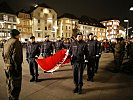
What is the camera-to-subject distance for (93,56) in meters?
7.54

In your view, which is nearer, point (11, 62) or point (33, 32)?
point (11, 62)

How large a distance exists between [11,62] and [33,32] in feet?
179

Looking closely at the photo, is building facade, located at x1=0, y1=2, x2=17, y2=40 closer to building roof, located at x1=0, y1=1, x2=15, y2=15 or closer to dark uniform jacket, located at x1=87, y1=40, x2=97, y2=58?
building roof, located at x1=0, y1=1, x2=15, y2=15

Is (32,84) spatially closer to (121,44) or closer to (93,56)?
(93,56)

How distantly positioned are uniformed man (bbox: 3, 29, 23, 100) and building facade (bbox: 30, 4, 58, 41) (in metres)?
54.0

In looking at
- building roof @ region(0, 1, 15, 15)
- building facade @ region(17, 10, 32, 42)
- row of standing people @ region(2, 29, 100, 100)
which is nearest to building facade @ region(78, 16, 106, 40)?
building facade @ region(17, 10, 32, 42)

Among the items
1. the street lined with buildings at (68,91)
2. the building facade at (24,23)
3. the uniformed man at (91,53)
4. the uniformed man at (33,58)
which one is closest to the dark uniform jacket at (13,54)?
the street lined with buildings at (68,91)

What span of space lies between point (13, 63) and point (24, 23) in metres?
53.8

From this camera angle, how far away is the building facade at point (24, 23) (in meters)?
54.0

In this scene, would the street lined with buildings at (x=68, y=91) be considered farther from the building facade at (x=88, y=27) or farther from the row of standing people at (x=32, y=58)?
the building facade at (x=88, y=27)

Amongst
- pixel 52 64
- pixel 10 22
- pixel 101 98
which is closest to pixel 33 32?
pixel 10 22

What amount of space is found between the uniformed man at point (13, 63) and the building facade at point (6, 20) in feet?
159

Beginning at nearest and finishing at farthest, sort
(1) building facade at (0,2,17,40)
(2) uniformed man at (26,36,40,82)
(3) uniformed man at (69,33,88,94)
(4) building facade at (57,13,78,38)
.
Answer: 1. (3) uniformed man at (69,33,88,94)
2. (2) uniformed man at (26,36,40,82)
3. (1) building facade at (0,2,17,40)
4. (4) building facade at (57,13,78,38)

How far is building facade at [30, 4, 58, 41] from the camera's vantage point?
186ft
